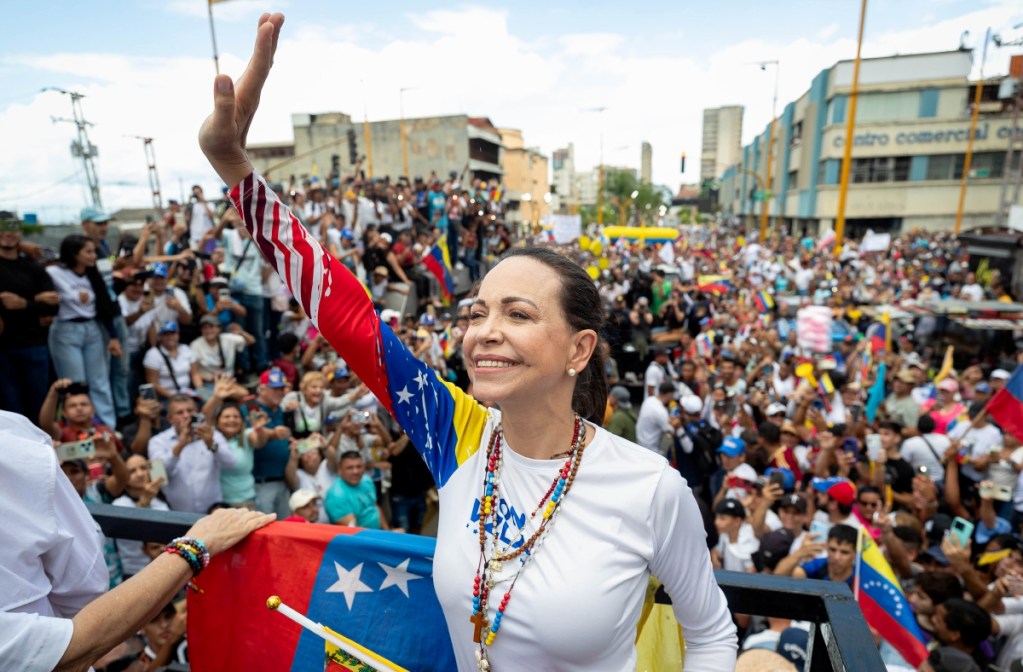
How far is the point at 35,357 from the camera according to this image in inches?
207

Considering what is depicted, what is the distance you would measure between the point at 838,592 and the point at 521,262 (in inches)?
44.5

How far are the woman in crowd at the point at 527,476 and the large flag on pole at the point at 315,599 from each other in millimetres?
320

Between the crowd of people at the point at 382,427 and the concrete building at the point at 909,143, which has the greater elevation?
the concrete building at the point at 909,143

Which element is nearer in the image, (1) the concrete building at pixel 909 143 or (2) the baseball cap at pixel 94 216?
(2) the baseball cap at pixel 94 216

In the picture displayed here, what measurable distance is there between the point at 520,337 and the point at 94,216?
6.81 metres

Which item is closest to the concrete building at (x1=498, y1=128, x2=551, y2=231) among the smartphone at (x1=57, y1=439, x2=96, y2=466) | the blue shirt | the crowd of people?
the crowd of people

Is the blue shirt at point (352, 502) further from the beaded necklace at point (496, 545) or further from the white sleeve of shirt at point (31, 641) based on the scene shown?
the white sleeve of shirt at point (31, 641)

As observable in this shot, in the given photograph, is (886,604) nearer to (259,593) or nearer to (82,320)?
(259,593)

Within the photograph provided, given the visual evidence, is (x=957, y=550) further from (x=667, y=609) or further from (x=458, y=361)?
(x=458, y=361)

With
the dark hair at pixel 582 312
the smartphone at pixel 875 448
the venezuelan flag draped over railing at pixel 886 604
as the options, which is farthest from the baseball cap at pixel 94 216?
the smartphone at pixel 875 448

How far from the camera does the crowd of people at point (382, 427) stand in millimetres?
4027

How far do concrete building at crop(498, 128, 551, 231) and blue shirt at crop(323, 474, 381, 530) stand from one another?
2271 inches

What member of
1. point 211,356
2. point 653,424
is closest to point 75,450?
point 211,356

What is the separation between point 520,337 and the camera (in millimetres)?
1468
